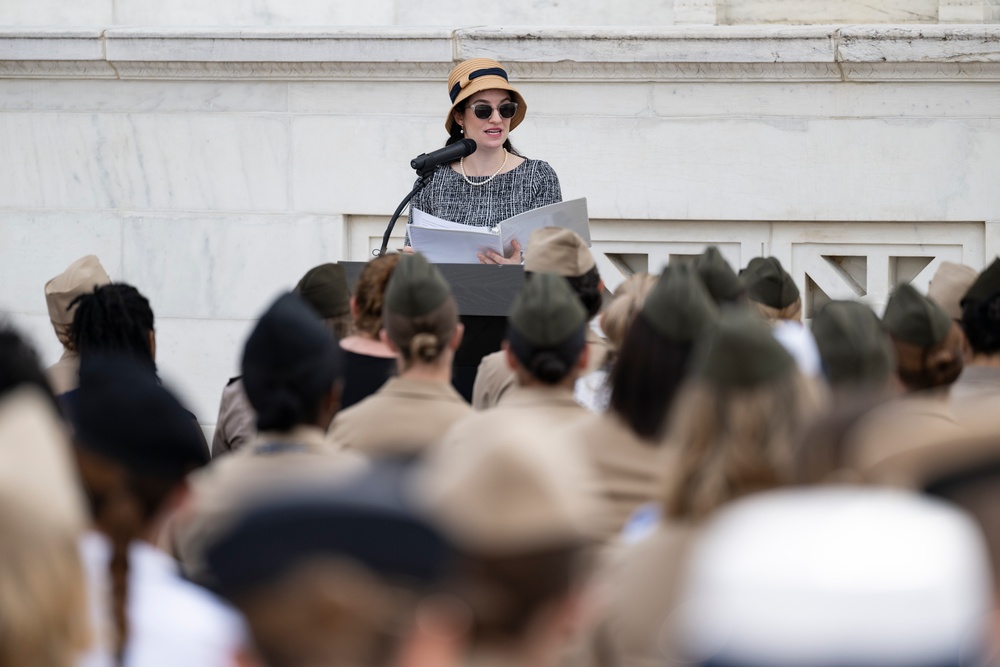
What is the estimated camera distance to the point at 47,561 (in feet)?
5.56

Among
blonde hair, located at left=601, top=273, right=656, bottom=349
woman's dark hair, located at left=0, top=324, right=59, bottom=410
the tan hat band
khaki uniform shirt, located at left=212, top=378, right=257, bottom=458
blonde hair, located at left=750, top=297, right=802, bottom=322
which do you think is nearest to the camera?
woman's dark hair, located at left=0, top=324, right=59, bottom=410

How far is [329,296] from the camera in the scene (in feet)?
16.0

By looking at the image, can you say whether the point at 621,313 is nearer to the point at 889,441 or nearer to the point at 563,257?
the point at 563,257

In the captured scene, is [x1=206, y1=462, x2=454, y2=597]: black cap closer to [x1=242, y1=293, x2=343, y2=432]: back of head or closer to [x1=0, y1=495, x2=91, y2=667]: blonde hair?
[x1=0, y1=495, x2=91, y2=667]: blonde hair

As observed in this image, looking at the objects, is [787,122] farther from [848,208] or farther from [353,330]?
[353,330]

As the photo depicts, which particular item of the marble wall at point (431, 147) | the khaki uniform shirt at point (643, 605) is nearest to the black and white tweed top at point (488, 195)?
the marble wall at point (431, 147)

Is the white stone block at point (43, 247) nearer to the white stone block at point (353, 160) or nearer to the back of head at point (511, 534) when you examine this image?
the white stone block at point (353, 160)

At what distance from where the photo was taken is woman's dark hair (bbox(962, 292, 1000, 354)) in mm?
4113

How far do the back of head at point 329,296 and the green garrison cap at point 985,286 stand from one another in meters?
1.94

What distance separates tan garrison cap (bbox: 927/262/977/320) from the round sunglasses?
2.23 meters

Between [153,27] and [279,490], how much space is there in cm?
716

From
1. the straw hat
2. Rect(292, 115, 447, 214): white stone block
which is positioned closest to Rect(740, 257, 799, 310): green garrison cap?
the straw hat

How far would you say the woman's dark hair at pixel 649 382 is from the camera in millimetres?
2881

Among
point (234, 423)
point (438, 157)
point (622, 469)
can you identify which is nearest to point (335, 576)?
point (622, 469)
